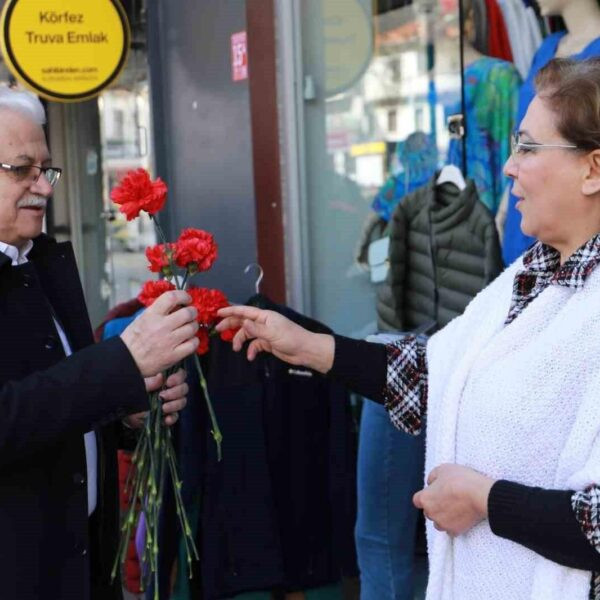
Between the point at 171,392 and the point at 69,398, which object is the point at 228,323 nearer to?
the point at 171,392

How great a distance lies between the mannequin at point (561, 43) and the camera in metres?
3.73

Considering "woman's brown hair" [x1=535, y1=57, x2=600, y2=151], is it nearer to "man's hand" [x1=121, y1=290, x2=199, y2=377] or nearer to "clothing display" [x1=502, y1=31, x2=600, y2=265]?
"man's hand" [x1=121, y1=290, x2=199, y2=377]

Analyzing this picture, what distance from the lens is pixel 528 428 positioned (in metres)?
1.91

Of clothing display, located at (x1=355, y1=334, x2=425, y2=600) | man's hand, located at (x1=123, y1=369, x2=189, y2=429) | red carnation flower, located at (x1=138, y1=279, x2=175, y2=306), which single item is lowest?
clothing display, located at (x1=355, y1=334, x2=425, y2=600)

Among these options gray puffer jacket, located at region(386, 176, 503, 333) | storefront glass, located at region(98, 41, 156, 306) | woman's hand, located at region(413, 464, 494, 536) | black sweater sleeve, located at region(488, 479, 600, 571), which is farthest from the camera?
storefront glass, located at region(98, 41, 156, 306)

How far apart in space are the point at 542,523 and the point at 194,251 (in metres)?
1.00

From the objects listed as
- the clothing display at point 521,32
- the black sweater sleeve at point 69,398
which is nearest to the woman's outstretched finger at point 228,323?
the black sweater sleeve at point 69,398

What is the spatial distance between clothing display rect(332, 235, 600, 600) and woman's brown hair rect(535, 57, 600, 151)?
0.20 meters

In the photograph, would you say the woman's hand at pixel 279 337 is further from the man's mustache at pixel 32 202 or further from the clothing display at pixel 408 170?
the clothing display at pixel 408 170

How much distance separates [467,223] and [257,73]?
1.63 m

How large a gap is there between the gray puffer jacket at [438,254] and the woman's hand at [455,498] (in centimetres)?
199

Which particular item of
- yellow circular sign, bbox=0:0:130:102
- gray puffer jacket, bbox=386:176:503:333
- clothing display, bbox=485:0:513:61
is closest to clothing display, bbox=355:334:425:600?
gray puffer jacket, bbox=386:176:503:333

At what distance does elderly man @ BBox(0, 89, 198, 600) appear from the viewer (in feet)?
6.90

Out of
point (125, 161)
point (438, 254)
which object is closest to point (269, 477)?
point (438, 254)
